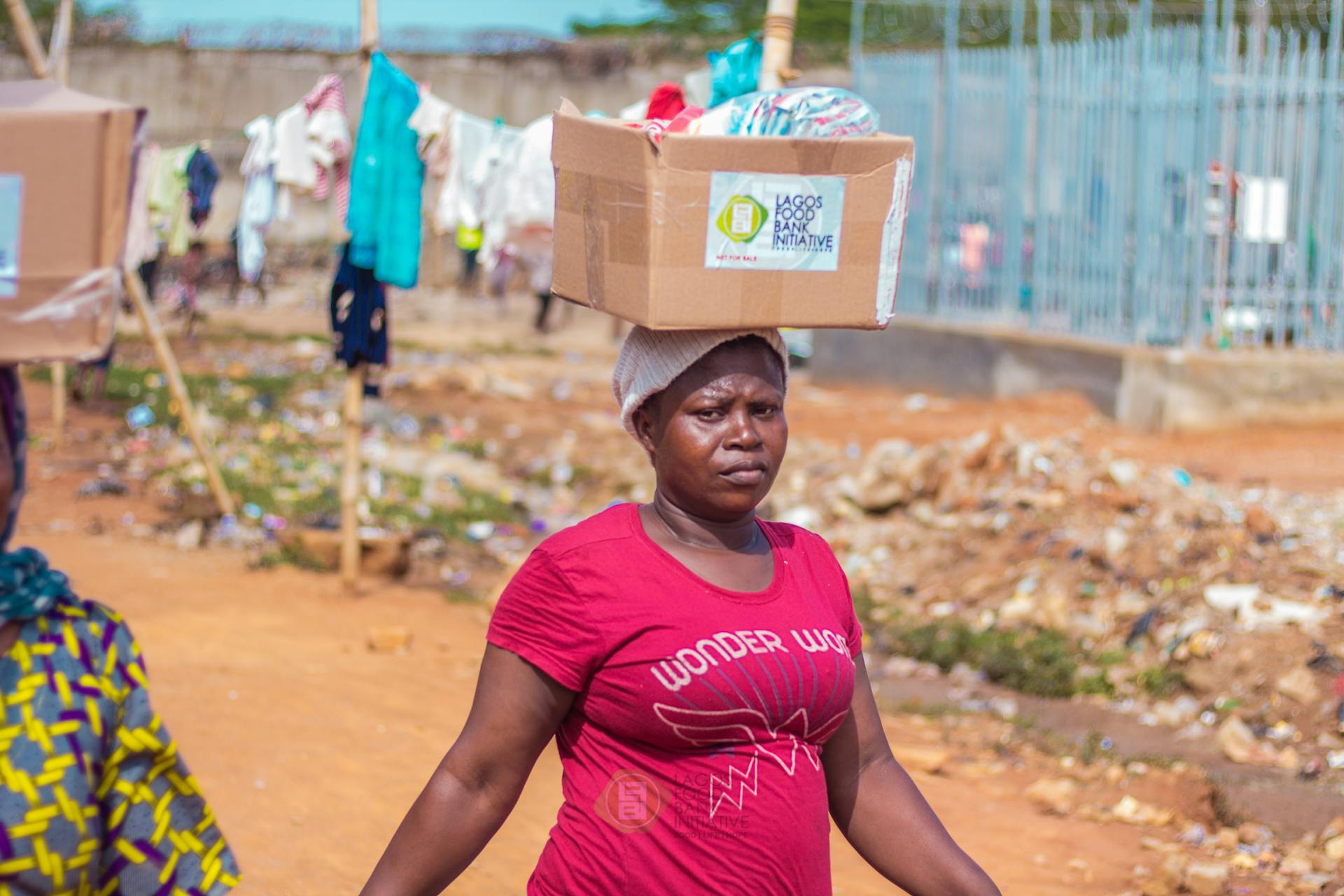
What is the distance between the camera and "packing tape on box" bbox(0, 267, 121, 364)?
1497 millimetres

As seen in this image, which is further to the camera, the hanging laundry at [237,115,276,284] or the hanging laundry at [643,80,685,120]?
the hanging laundry at [237,115,276,284]

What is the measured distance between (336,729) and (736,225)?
361 centimetres

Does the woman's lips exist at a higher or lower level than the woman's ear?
lower

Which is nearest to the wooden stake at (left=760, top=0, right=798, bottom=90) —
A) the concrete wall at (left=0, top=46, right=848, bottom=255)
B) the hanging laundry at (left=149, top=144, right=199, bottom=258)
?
the hanging laundry at (left=149, top=144, right=199, bottom=258)

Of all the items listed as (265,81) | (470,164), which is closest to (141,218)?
(470,164)

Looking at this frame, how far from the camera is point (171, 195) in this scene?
10898 millimetres

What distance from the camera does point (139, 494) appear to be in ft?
29.7

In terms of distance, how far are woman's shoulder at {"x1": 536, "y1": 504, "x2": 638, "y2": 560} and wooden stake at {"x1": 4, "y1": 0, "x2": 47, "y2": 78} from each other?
5.81 metres

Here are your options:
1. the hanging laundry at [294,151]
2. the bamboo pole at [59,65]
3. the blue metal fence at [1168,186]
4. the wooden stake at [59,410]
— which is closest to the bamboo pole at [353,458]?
the hanging laundry at [294,151]

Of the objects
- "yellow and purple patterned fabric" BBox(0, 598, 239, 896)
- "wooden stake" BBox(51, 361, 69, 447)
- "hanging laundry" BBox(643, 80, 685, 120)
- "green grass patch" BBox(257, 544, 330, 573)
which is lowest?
"green grass patch" BBox(257, 544, 330, 573)

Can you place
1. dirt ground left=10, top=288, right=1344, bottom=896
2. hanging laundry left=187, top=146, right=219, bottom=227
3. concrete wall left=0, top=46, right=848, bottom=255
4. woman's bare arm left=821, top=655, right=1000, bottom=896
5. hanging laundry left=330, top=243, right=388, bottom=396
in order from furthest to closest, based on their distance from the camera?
concrete wall left=0, top=46, right=848, bottom=255 < hanging laundry left=187, top=146, right=219, bottom=227 < hanging laundry left=330, top=243, right=388, bottom=396 < dirt ground left=10, top=288, right=1344, bottom=896 < woman's bare arm left=821, top=655, right=1000, bottom=896

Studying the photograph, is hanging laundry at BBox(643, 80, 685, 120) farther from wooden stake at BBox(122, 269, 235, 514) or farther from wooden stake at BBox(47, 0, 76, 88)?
wooden stake at BBox(47, 0, 76, 88)

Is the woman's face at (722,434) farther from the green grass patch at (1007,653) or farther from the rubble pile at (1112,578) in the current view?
the green grass patch at (1007,653)

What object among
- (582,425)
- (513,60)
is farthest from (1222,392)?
(513,60)
